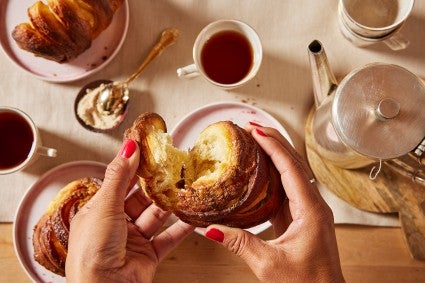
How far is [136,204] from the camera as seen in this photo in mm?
1399

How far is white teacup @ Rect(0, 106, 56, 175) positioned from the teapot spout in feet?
2.42

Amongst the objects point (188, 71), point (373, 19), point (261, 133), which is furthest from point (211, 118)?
point (373, 19)

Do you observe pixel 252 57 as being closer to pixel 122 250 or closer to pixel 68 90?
pixel 68 90

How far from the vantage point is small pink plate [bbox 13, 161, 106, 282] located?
1.36m

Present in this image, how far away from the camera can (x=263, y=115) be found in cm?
140

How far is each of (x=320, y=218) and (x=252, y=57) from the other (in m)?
0.53

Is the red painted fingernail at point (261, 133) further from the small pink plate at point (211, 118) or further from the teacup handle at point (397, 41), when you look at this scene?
the teacup handle at point (397, 41)

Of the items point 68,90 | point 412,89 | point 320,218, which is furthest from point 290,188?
point 68,90

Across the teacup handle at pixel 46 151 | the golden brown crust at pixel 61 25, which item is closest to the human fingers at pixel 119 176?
the teacup handle at pixel 46 151

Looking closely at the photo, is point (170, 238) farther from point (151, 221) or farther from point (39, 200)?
point (39, 200)

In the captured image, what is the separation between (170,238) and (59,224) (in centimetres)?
29

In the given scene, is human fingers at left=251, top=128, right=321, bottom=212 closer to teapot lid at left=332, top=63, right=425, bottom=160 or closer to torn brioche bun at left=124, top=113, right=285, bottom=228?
torn brioche bun at left=124, top=113, right=285, bottom=228

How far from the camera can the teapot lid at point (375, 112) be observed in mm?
1120

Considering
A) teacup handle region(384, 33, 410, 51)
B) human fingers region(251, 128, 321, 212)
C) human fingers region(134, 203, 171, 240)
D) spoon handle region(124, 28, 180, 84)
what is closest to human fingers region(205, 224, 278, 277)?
human fingers region(251, 128, 321, 212)
